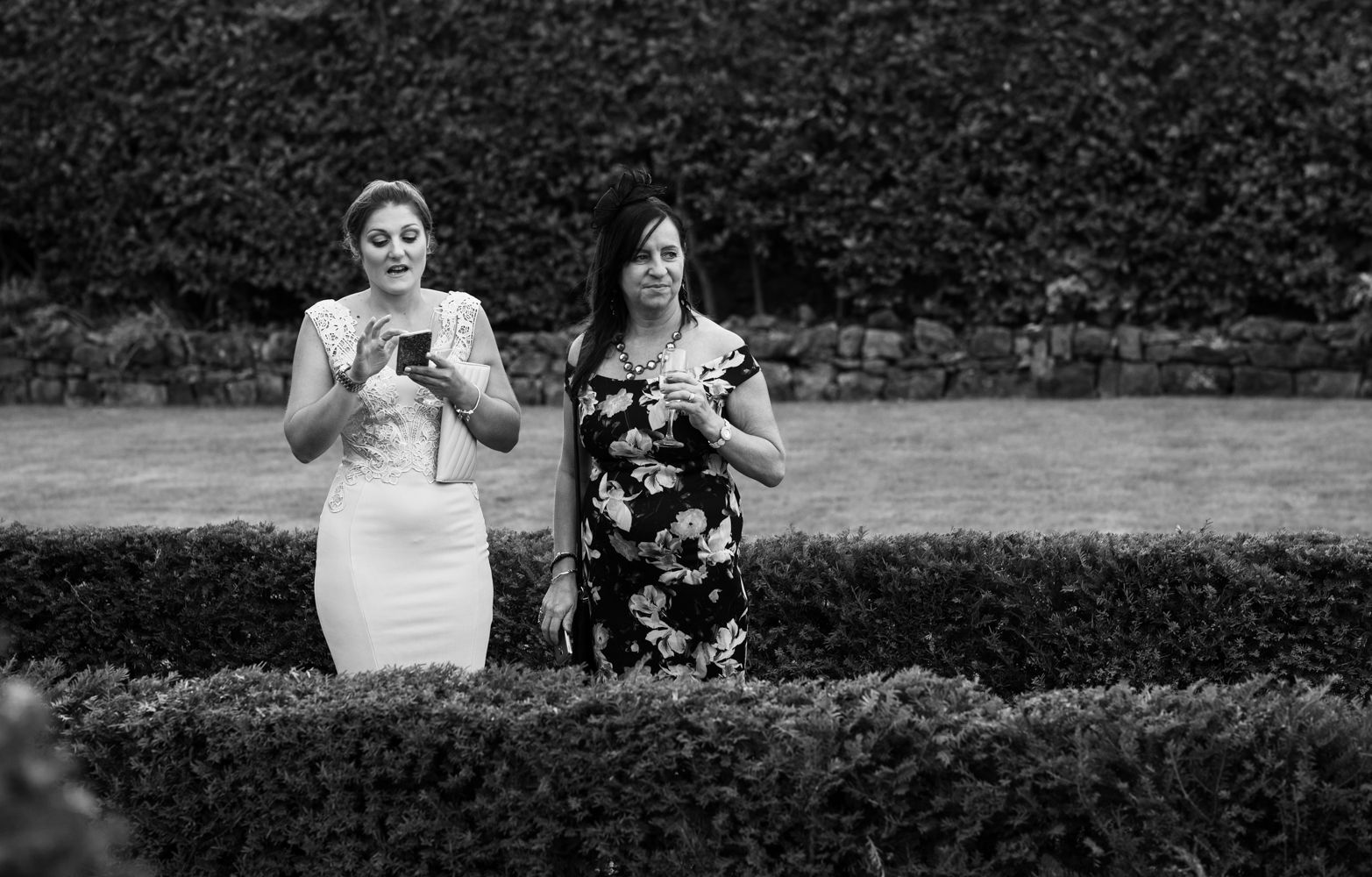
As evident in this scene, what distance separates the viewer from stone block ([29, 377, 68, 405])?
1489 centimetres

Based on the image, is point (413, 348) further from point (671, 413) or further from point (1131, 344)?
point (1131, 344)

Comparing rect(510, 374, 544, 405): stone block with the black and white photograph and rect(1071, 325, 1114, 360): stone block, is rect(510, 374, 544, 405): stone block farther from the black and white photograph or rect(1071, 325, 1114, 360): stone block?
rect(1071, 325, 1114, 360): stone block

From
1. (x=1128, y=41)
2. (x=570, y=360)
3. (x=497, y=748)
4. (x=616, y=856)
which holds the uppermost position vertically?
(x=1128, y=41)

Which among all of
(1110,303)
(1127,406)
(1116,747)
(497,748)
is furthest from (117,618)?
(1110,303)

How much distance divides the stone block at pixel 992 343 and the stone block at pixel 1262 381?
195 cm

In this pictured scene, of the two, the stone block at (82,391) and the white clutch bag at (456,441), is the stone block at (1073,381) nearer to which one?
the stone block at (82,391)

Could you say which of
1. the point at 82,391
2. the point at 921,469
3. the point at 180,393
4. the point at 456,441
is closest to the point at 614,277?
the point at 456,441

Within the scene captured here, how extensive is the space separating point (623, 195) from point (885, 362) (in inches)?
392

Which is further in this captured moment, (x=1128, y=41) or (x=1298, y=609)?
(x=1128, y=41)

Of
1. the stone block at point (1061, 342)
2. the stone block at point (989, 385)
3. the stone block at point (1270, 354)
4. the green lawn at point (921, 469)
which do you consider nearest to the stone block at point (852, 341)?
the green lawn at point (921, 469)

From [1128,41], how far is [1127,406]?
3221 millimetres

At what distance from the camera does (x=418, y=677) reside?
12.4 feet

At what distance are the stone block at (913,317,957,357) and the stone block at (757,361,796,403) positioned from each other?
1221mm

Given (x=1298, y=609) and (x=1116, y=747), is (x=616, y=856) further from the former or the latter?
(x=1298, y=609)
